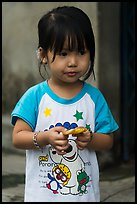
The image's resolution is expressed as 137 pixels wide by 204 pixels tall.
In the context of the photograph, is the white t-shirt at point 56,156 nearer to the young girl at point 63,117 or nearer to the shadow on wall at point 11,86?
the young girl at point 63,117

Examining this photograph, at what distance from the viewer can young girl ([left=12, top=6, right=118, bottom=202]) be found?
2.49 metres

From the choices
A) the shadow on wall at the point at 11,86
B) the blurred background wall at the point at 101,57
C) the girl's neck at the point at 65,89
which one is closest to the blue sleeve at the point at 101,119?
the girl's neck at the point at 65,89

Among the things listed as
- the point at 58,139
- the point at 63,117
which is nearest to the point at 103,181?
the point at 63,117

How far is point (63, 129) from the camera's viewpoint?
2373mm

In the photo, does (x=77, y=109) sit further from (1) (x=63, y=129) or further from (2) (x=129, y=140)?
(2) (x=129, y=140)

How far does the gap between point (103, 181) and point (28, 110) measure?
2658mm

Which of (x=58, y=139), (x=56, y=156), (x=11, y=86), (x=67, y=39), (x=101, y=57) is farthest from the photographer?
(x=11, y=86)

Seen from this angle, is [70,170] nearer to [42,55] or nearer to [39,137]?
[39,137]

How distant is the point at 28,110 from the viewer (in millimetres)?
2559

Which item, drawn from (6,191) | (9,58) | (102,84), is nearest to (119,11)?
(102,84)

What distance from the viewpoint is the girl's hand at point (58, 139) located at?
235cm

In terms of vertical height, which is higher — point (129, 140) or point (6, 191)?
point (129, 140)

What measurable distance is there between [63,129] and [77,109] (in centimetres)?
23

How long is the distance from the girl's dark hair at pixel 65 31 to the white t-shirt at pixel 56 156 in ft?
0.85
